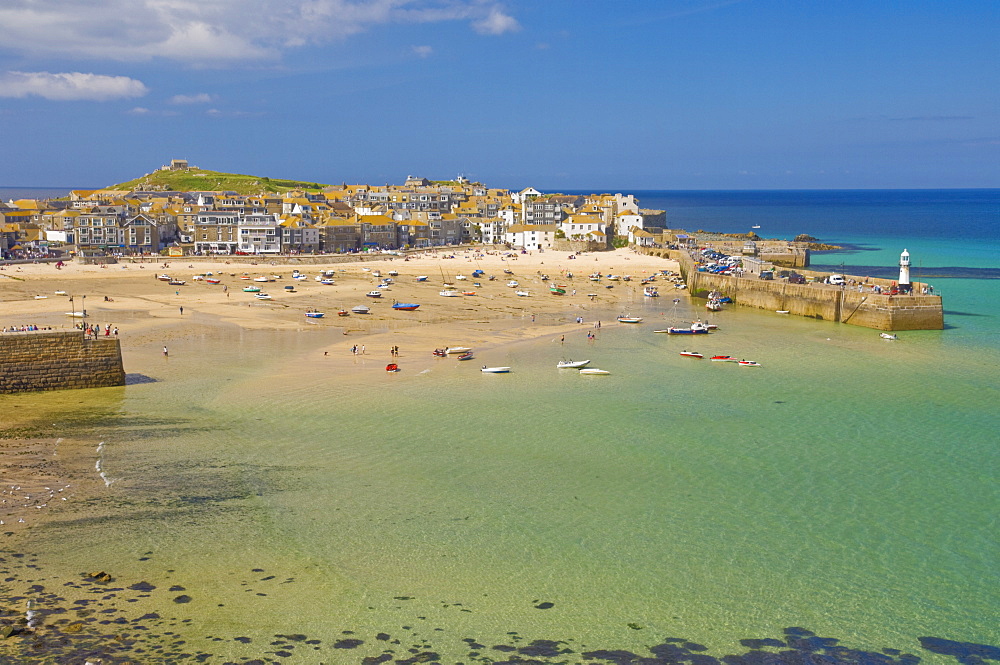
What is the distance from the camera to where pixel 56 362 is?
25.6m

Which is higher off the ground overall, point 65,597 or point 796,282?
point 796,282

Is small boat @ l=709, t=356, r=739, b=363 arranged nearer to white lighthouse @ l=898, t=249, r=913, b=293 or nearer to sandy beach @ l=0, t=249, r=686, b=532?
sandy beach @ l=0, t=249, r=686, b=532

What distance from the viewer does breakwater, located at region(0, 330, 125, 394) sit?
25031 mm

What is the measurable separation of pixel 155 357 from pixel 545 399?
581 inches

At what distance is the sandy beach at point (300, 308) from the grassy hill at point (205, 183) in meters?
56.0

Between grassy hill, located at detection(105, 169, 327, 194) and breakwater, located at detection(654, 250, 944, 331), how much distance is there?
79.1m

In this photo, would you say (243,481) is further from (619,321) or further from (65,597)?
(619,321)

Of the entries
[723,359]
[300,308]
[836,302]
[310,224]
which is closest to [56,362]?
[300,308]

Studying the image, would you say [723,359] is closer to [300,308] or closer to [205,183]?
[300,308]

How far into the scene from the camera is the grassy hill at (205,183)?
391ft

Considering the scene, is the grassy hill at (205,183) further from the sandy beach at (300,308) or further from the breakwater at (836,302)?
the breakwater at (836,302)

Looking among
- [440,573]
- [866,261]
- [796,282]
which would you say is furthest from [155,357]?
[866,261]

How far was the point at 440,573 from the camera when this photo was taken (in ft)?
46.5

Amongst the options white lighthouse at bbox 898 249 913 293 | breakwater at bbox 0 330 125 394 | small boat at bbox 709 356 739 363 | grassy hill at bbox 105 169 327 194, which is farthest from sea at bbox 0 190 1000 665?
grassy hill at bbox 105 169 327 194
